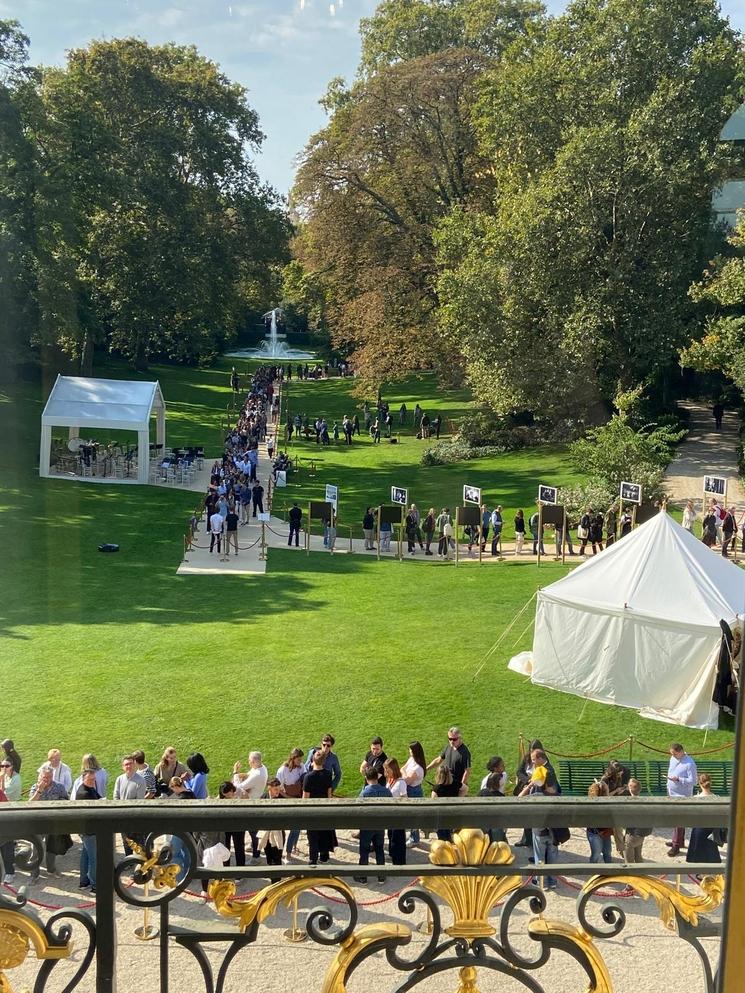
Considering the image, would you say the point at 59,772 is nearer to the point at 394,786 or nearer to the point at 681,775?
the point at 394,786

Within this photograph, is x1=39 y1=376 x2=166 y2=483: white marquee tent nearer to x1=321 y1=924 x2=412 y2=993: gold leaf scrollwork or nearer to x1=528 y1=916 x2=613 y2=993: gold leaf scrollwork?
x1=321 y1=924 x2=412 y2=993: gold leaf scrollwork

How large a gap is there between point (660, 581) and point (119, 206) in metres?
27.1

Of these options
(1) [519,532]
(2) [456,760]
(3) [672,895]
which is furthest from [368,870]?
(1) [519,532]

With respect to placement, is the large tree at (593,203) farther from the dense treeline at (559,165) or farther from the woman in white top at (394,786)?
the woman in white top at (394,786)

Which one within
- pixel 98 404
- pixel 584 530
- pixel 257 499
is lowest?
pixel 584 530

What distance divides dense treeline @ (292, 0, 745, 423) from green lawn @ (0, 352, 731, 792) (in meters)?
6.95

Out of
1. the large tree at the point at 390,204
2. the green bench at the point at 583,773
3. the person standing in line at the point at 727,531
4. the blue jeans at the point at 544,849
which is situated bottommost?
the green bench at the point at 583,773

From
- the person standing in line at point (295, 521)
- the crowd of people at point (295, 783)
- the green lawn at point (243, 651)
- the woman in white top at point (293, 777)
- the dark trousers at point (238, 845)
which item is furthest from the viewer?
the person standing in line at point (295, 521)

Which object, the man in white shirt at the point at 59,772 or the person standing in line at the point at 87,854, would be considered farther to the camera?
the man in white shirt at the point at 59,772

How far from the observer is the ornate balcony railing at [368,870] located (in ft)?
6.39

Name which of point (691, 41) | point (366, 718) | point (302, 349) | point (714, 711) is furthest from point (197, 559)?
point (302, 349)

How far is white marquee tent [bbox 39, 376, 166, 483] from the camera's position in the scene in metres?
29.4

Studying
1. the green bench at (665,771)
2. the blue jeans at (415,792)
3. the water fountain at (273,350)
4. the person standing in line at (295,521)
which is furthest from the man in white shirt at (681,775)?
the water fountain at (273,350)

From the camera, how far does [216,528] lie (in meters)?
23.5
